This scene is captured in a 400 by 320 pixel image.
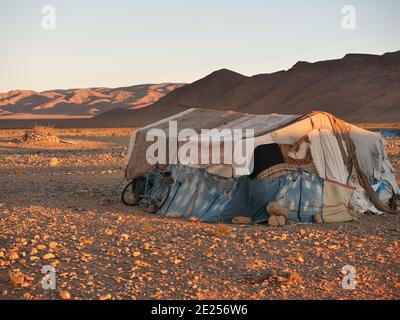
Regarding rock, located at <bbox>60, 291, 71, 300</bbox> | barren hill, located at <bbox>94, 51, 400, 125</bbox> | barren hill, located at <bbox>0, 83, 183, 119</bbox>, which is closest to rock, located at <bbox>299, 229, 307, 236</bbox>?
rock, located at <bbox>60, 291, 71, 300</bbox>

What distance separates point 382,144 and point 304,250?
16.6ft

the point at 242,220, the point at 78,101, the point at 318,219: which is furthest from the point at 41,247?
the point at 78,101

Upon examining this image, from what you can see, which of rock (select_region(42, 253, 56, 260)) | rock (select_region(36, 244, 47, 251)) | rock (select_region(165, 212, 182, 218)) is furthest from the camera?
rock (select_region(165, 212, 182, 218))

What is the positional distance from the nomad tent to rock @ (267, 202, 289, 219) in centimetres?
2

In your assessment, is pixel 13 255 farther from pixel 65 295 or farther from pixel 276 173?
pixel 276 173

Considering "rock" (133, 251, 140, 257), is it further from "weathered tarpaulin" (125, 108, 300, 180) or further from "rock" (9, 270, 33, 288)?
"weathered tarpaulin" (125, 108, 300, 180)

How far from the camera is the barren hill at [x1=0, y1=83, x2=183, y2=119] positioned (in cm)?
11740

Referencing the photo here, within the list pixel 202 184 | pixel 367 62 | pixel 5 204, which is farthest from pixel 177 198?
pixel 367 62

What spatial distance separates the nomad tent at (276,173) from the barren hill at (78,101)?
3870 inches

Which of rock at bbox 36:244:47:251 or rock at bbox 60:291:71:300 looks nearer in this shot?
rock at bbox 60:291:71:300

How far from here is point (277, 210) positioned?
10500 mm

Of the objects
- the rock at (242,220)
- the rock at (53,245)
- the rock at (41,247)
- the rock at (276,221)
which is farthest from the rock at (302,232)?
the rock at (41,247)

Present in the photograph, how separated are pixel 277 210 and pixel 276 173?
920 millimetres

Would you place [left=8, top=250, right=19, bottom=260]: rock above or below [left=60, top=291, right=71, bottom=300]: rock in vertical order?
above
